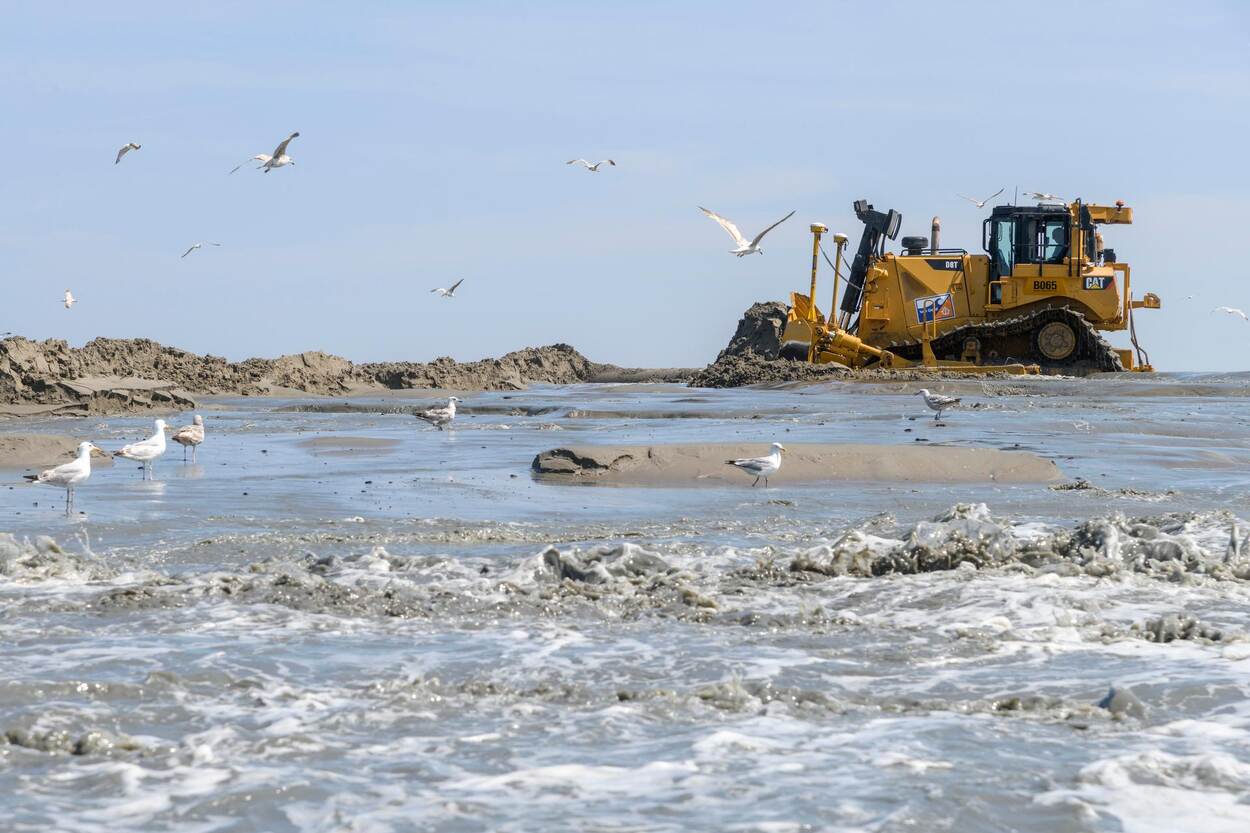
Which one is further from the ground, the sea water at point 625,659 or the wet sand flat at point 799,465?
the wet sand flat at point 799,465

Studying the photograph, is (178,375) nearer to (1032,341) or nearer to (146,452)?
(1032,341)

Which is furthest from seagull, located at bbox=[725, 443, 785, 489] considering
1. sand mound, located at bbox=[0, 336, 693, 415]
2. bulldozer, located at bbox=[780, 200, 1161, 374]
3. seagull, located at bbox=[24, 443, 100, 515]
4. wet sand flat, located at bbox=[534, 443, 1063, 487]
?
bulldozer, located at bbox=[780, 200, 1161, 374]

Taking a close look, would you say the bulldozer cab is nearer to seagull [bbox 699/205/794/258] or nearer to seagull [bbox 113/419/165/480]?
seagull [bbox 699/205/794/258]

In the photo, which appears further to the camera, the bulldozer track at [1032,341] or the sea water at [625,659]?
the bulldozer track at [1032,341]

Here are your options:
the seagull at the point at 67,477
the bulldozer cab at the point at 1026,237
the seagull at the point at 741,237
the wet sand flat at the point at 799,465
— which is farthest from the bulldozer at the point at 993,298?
the seagull at the point at 67,477

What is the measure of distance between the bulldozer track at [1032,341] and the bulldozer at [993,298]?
2 centimetres

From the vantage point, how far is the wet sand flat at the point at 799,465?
1218 centimetres

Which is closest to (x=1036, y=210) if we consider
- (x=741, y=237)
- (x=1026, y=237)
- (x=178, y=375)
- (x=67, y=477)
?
(x=1026, y=237)

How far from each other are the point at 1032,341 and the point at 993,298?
49.2 inches

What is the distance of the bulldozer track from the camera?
100ft

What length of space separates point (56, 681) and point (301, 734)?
112 cm

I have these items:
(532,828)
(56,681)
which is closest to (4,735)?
(56,681)

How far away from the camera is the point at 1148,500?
35.8 feet

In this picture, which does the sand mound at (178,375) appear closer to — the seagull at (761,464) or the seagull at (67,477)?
the seagull at (67,477)
